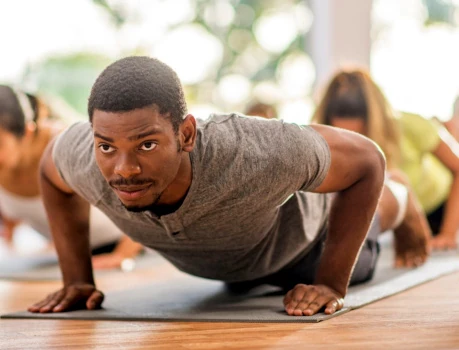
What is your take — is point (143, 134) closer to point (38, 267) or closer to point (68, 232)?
point (68, 232)

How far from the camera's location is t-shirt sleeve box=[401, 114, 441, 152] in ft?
8.79

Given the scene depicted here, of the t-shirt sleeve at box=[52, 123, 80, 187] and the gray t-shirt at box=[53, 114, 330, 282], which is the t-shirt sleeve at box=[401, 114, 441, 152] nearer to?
the gray t-shirt at box=[53, 114, 330, 282]

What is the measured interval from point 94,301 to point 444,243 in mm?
1425

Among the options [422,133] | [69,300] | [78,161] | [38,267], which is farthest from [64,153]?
[422,133]

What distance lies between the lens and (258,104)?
10.4 feet

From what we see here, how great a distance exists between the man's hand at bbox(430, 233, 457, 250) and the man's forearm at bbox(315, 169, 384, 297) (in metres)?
1.22

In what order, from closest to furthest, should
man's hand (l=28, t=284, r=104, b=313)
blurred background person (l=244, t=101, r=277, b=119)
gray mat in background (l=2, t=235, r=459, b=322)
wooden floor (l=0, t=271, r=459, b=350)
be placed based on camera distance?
wooden floor (l=0, t=271, r=459, b=350), gray mat in background (l=2, t=235, r=459, b=322), man's hand (l=28, t=284, r=104, b=313), blurred background person (l=244, t=101, r=277, b=119)

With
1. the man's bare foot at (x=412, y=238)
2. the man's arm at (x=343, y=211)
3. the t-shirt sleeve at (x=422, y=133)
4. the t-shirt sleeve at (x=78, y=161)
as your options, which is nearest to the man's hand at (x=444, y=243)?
the t-shirt sleeve at (x=422, y=133)

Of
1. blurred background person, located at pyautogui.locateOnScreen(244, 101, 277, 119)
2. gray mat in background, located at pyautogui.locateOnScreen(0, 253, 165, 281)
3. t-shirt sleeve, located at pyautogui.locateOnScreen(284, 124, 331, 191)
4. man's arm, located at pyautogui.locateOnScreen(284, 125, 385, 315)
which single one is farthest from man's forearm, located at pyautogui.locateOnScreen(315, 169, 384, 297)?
blurred background person, located at pyautogui.locateOnScreen(244, 101, 277, 119)

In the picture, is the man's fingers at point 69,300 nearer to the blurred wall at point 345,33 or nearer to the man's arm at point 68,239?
the man's arm at point 68,239

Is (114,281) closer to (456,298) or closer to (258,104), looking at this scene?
(456,298)

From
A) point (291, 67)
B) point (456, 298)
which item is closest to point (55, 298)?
point (456, 298)

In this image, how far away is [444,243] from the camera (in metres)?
2.72

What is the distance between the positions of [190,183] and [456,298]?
2.07 ft
